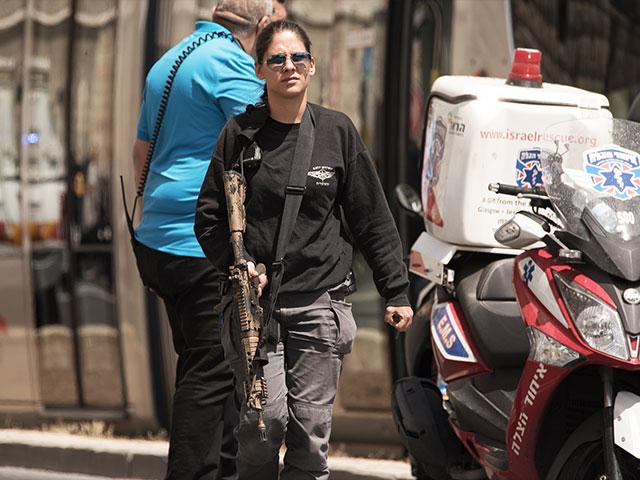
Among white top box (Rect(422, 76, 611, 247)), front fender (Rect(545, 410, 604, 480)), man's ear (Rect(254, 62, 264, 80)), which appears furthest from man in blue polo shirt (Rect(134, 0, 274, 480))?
front fender (Rect(545, 410, 604, 480))

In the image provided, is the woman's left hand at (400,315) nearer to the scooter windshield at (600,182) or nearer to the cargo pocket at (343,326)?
the cargo pocket at (343,326)

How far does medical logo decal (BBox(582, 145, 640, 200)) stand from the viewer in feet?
17.3

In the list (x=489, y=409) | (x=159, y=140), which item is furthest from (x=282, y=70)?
(x=489, y=409)

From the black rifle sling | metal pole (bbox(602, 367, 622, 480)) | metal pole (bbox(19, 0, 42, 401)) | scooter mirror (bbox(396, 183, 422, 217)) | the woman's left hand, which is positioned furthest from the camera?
metal pole (bbox(19, 0, 42, 401))

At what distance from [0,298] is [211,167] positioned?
12.8 feet

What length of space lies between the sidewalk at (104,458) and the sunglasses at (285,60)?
7.77 ft

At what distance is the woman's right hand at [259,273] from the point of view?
5027mm

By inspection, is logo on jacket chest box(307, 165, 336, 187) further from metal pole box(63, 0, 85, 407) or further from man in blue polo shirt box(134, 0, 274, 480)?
metal pole box(63, 0, 85, 407)

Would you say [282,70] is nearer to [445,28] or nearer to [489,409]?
[489,409]

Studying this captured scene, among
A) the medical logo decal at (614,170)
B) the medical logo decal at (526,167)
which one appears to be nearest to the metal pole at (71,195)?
the medical logo decal at (526,167)

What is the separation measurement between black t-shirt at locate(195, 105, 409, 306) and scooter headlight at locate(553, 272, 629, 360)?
52cm

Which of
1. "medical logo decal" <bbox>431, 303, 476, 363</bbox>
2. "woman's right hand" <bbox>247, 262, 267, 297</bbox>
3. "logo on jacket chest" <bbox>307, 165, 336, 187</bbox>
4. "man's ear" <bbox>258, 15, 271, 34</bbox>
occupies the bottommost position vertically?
"medical logo decal" <bbox>431, 303, 476, 363</bbox>

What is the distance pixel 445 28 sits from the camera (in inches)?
299

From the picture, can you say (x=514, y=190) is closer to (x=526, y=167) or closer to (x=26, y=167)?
(x=526, y=167)
